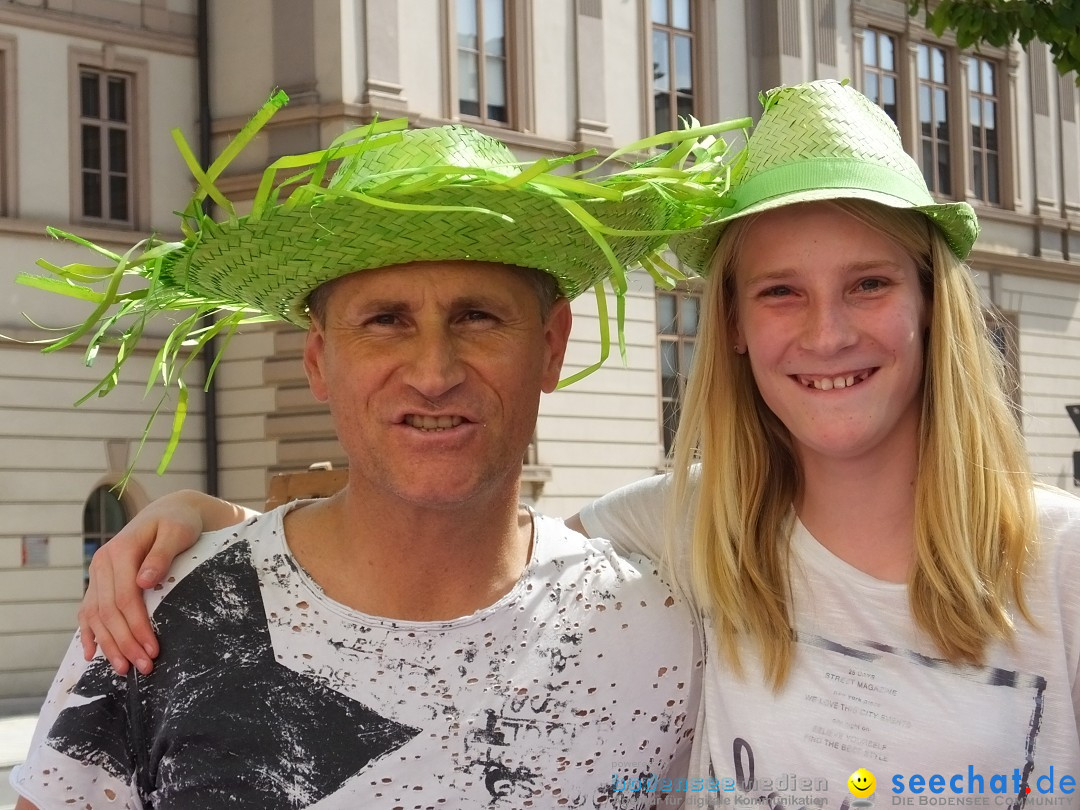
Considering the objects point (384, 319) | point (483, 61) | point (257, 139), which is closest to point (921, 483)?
point (384, 319)

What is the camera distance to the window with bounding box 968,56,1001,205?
77.0ft

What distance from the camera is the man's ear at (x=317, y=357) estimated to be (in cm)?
282

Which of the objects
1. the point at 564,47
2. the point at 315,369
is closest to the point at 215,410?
the point at 564,47

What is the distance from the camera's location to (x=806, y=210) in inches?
111

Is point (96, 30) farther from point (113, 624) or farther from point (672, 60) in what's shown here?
point (113, 624)

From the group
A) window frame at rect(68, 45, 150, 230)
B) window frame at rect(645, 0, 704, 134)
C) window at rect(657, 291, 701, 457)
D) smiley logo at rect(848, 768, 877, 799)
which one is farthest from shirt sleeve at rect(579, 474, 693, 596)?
window frame at rect(645, 0, 704, 134)

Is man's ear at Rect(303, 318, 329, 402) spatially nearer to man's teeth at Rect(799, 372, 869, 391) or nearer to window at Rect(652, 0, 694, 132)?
man's teeth at Rect(799, 372, 869, 391)

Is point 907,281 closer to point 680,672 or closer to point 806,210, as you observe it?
point 806,210

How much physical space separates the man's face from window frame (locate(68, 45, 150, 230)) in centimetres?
1406

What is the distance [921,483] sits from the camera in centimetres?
282

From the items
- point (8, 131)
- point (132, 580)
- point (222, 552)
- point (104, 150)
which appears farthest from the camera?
point (104, 150)

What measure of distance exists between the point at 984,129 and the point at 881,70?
2.50 meters

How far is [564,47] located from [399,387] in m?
16.4

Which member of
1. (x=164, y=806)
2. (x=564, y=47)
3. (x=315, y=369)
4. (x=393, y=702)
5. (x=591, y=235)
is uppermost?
(x=564, y=47)
